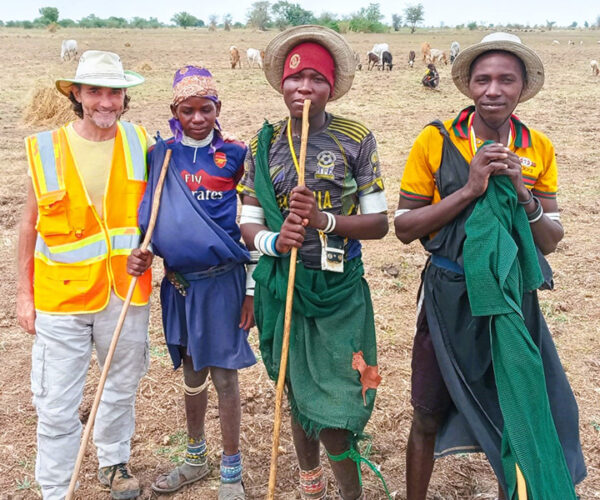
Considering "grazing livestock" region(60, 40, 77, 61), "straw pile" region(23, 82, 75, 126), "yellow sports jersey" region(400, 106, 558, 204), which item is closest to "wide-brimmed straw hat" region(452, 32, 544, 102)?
"yellow sports jersey" region(400, 106, 558, 204)

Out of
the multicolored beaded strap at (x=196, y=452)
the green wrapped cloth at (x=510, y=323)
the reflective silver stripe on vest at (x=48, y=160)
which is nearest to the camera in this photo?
the green wrapped cloth at (x=510, y=323)

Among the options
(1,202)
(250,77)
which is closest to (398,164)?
(1,202)

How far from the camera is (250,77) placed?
1814 cm

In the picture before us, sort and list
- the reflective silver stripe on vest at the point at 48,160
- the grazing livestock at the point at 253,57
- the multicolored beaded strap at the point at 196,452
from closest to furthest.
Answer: the reflective silver stripe on vest at the point at 48,160 → the multicolored beaded strap at the point at 196,452 → the grazing livestock at the point at 253,57

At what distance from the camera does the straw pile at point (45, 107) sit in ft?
36.9

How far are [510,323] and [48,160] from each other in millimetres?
1795

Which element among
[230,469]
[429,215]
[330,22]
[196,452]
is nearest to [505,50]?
[429,215]

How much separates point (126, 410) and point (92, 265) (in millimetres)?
689

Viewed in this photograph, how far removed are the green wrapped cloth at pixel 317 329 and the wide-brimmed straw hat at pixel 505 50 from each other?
28.3 inches

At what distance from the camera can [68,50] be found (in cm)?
2266

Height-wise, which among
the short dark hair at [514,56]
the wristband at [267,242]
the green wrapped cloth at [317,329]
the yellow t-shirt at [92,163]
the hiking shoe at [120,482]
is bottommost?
the hiking shoe at [120,482]

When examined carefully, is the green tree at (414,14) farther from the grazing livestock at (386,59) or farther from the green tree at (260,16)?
the grazing livestock at (386,59)

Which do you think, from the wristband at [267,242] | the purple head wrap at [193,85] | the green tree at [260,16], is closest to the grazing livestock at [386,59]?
the purple head wrap at [193,85]

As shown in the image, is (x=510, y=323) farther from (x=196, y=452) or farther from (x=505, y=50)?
(x=196, y=452)
